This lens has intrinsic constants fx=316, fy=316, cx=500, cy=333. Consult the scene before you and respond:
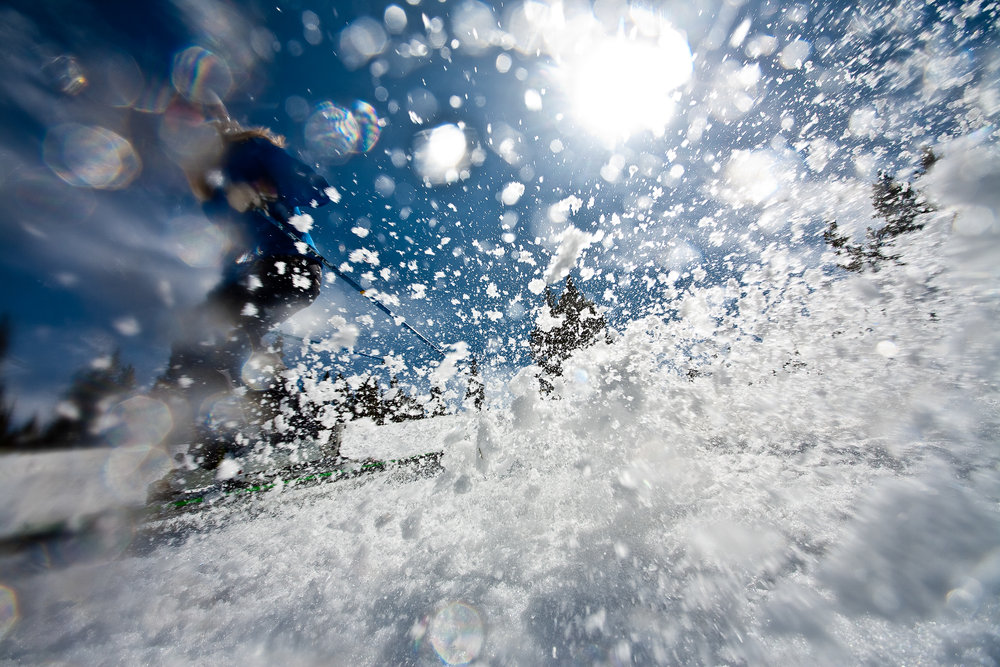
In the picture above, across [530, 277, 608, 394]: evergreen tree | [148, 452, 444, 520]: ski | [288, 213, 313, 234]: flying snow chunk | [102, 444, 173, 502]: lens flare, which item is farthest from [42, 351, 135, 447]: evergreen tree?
[530, 277, 608, 394]: evergreen tree

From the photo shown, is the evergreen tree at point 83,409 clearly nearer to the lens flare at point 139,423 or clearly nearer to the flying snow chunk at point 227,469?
the lens flare at point 139,423

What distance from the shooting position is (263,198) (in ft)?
14.9

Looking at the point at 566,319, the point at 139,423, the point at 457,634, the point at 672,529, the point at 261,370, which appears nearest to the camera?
the point at 457,634

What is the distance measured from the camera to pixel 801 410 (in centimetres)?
325

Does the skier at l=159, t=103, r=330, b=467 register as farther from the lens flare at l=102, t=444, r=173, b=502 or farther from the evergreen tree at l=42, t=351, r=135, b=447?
the evergreen tree at l=42, t=351, r=135, b=447

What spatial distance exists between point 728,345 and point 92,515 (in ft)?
23.8

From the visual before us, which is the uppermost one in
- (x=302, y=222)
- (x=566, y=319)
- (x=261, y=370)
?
(x=566, y=319)

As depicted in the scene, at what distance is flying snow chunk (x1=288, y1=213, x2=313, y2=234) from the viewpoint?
475 cm

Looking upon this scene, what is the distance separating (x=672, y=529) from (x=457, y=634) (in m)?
1.40

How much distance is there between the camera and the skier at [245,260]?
439cm

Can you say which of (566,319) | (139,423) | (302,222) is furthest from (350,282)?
(566,319)

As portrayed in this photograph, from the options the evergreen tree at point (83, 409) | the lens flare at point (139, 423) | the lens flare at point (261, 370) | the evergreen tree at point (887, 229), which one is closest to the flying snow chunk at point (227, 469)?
the lens flare at point (139, 423)

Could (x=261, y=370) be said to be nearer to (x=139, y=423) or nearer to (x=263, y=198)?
(x=139, y=423)

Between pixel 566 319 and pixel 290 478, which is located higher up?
pixel 566 319
